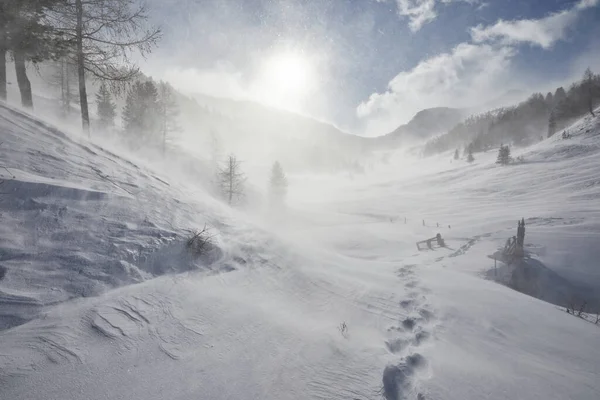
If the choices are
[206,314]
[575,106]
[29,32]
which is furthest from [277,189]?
[575,106]

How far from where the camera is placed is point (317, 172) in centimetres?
A: 11731

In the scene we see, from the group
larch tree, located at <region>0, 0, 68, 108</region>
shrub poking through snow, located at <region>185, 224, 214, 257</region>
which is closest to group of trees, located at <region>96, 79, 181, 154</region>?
larch tree, located at <region>0, 0, 68, 108</region>

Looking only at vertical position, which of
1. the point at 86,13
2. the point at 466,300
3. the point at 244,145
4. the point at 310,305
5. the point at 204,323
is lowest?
the point at 466,300

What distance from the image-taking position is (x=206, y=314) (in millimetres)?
3408

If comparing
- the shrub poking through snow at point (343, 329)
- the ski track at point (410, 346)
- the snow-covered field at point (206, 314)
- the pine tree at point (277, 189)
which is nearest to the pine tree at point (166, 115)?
the pine tree at point (277, 189)

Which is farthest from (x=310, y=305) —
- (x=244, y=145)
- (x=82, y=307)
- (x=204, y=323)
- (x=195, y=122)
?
(x=244, y=145)

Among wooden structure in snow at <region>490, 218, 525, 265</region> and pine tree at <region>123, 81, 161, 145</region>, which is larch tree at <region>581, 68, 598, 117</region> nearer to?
wooden structure in snow at <region>490, 218, 525, 265</region>

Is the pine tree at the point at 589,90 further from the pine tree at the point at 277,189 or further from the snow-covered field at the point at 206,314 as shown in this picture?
the snow-covered field at the point at 206,314

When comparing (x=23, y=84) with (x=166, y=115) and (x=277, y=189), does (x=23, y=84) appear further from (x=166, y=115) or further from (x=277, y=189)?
(x=277, y=189)

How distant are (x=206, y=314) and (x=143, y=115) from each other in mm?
40658

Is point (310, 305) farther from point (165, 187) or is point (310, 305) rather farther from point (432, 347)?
point (165, 187)

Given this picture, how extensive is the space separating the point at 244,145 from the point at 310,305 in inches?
4268

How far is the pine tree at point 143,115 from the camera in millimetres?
35969

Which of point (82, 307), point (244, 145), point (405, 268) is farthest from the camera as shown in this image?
point (244, 145)
